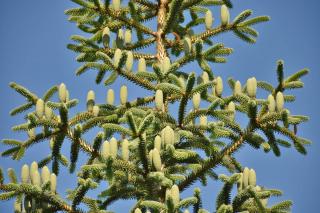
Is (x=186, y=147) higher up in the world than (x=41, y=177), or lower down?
higher up

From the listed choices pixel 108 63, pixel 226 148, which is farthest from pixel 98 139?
pixel 226 148

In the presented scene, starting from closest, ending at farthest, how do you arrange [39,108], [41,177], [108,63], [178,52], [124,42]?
[41,177] → [39,108] → [108,63] → [124,42] → [178,52]

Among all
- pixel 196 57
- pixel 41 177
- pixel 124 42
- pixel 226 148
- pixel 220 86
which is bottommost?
pixel 41 177

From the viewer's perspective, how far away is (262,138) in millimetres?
5309

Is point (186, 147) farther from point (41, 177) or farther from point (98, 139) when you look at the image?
point (41, 177)

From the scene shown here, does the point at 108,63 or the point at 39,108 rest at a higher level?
the point at 108,63

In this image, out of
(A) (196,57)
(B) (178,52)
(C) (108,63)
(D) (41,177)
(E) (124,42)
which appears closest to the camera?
(D) (41,177)

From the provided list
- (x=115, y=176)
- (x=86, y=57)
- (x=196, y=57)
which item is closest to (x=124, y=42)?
(x=86, y=57)

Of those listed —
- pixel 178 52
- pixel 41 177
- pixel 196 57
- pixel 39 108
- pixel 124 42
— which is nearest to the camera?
pixel 41 177

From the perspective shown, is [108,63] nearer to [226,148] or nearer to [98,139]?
[98,139]

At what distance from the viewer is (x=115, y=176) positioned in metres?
5.23

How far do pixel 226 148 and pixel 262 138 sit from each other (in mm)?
405

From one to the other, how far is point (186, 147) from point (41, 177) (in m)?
1.74

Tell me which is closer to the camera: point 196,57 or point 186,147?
point 186,147
